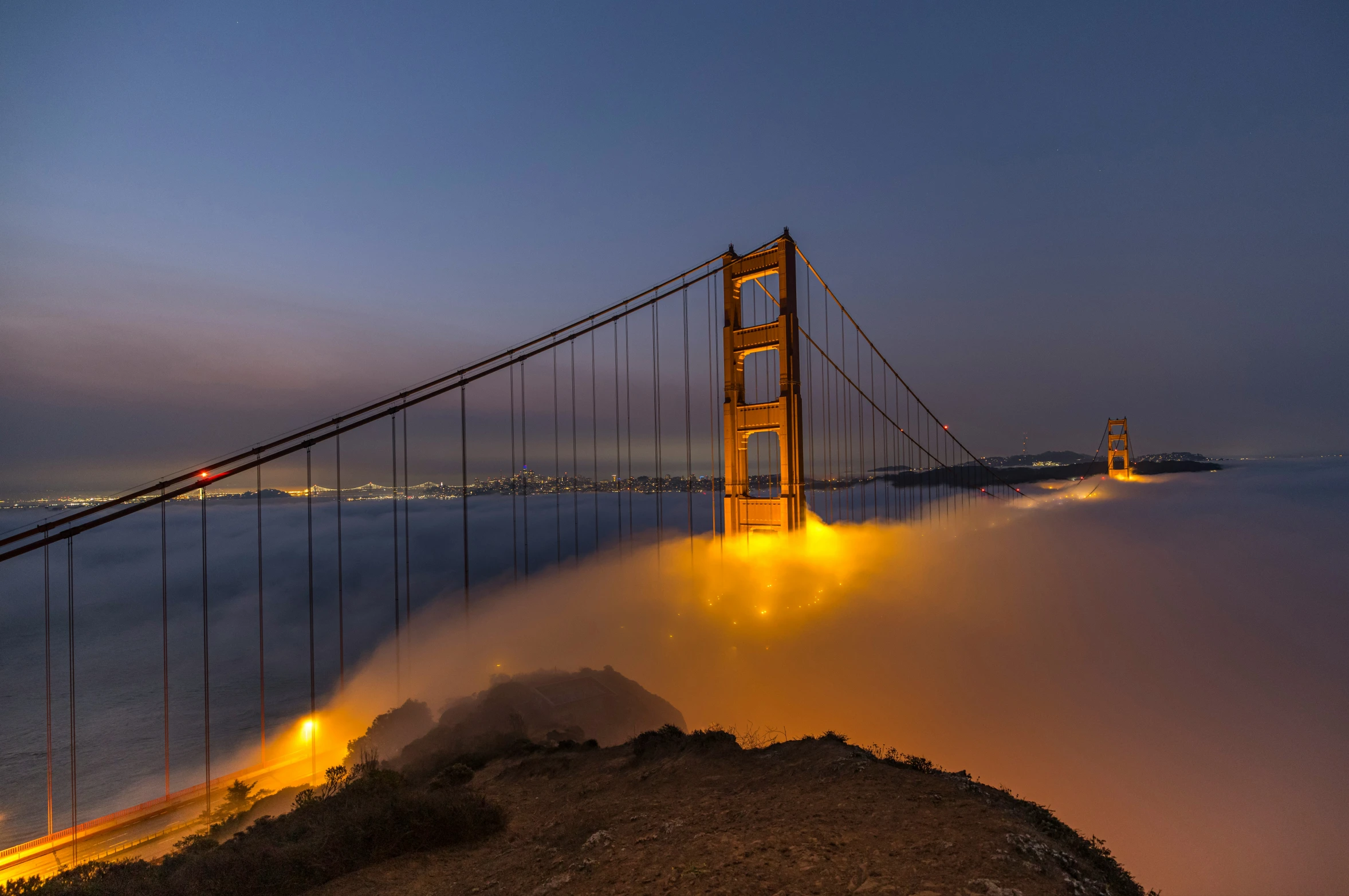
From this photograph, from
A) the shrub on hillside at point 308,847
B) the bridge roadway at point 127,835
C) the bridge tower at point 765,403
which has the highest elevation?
the bridge tower at point 765,403

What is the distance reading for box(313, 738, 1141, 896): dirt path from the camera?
497 centimetres

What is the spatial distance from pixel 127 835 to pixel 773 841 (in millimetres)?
16800

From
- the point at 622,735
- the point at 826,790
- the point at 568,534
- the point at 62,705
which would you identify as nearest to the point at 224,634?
the point at 62,705

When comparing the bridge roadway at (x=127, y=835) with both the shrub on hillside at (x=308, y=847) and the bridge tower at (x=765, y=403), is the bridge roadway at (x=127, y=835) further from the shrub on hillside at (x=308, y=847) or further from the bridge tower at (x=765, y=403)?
the bridge tower at (x=765, y=403)

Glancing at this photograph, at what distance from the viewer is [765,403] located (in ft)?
64.0

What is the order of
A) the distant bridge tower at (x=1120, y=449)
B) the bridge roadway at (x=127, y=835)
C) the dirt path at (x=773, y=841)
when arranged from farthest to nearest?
the distant bridge tower at (x=1120, y=449), the bridge roadway at (x=127, y=835), the dirt path at (x=773, y=841)

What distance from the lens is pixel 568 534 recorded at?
445 feet

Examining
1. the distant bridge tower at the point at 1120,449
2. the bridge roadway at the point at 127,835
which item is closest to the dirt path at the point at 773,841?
the bridge roadway at the point at 127,835

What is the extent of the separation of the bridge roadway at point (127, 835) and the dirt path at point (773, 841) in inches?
374

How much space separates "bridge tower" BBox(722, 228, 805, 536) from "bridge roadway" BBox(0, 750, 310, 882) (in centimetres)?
1527

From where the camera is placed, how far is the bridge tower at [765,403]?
18812 millimetres

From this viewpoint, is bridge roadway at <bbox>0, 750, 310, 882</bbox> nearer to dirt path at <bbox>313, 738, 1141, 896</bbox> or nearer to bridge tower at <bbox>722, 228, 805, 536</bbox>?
dirt path at <bbox>313, 738, 1141, 896</bbox>

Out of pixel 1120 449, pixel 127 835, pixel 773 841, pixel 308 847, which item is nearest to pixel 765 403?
pixel 773 841

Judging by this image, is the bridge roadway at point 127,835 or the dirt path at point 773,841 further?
the bridge roadway at point 127,835
